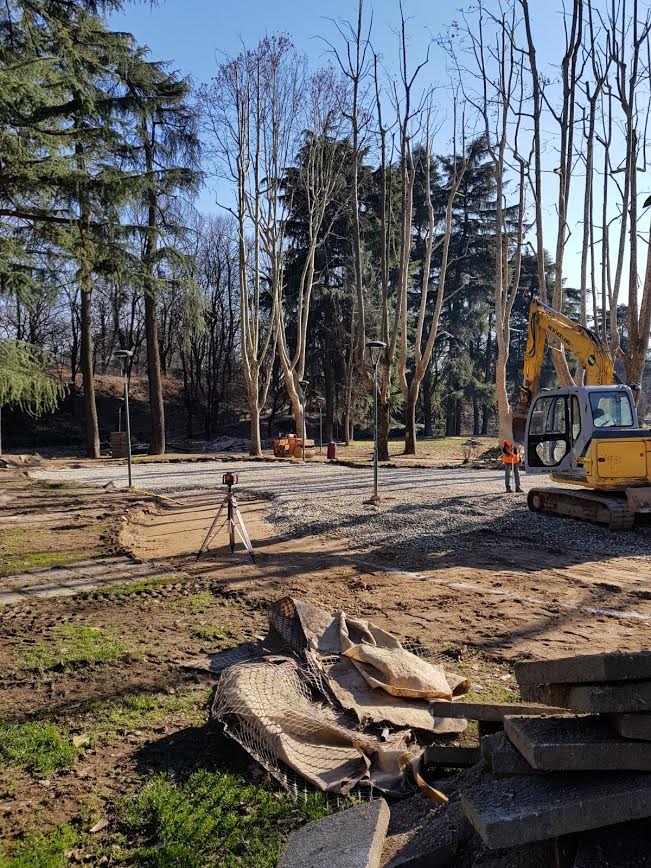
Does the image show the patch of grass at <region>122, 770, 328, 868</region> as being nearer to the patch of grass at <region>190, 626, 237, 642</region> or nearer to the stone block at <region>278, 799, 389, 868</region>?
the stone block at <region>278, 799, 389, 868</region>

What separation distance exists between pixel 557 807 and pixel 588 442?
32.4 feet

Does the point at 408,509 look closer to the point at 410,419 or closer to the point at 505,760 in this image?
the point at 505,760

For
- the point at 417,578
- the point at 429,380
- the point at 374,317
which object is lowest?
the point at 417,578

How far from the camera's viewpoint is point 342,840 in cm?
278

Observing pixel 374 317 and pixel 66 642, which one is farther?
pixel 374 317

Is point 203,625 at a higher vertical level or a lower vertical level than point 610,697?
lower

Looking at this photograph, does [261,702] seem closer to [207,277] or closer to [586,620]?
[586,620]

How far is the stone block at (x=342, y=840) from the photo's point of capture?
265cm

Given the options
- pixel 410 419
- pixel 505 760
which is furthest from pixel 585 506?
pixel 410 419

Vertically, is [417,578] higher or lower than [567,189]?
lower

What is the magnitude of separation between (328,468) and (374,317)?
1433cm

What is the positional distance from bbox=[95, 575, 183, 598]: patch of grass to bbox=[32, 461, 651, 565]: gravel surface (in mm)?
3388

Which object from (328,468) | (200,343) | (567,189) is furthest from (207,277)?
(567,189)

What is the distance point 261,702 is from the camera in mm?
3992
